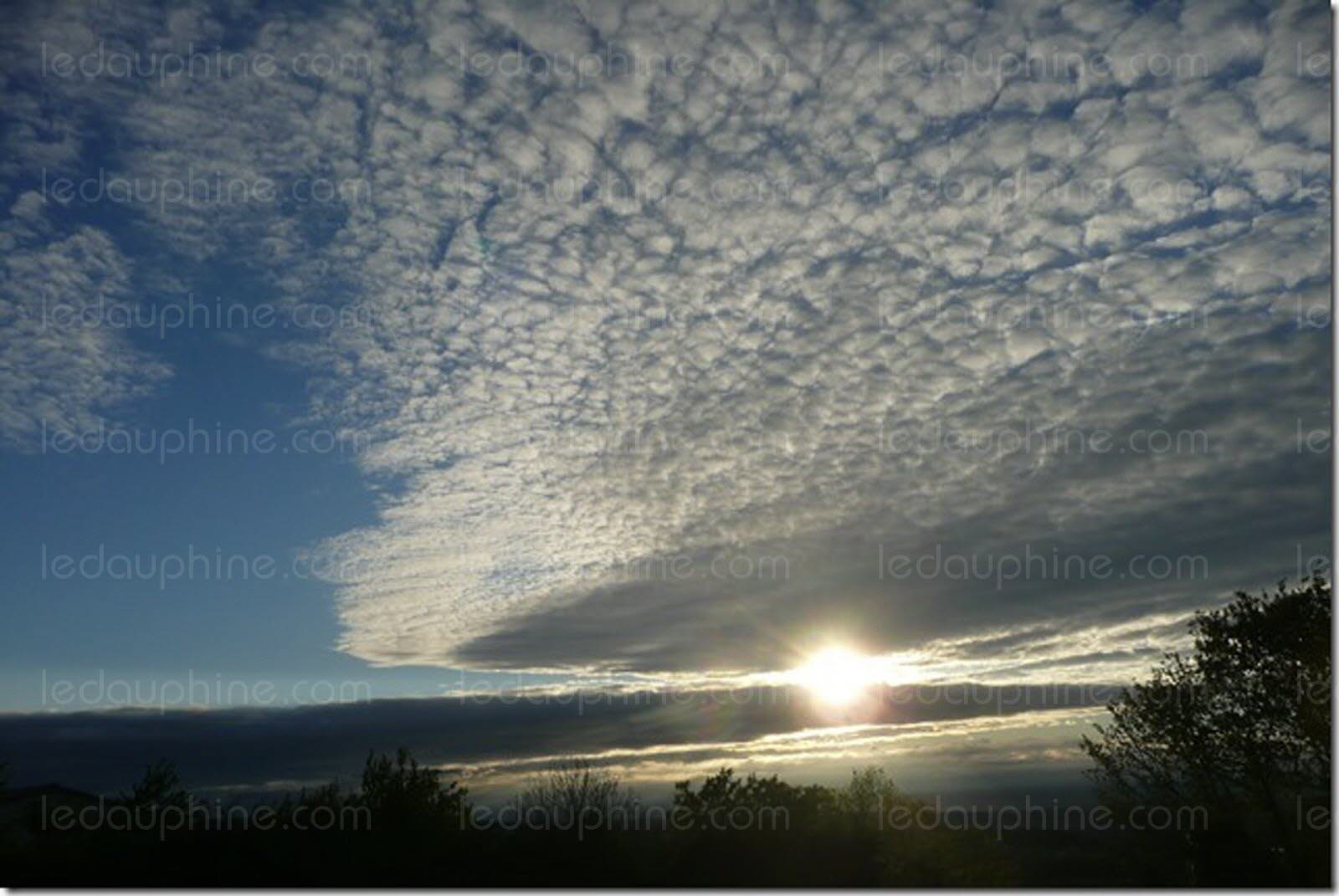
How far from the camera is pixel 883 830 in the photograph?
2694 centimetres

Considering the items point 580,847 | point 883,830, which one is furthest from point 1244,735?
point 580,847

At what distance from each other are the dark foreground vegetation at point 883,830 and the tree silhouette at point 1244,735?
0.06 metres

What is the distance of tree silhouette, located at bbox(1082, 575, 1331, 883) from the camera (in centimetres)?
2556

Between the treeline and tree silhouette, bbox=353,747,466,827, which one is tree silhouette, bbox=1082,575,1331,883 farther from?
tree silhouette, bbox=353,747,466,827

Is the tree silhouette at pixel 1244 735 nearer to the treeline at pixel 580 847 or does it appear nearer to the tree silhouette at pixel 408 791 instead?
the treeline at pixel 580 847

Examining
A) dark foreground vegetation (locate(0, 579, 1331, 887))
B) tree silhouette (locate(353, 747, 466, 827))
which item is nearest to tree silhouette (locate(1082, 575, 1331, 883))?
dark foreground vegetation (locate(0, 579, 1331, 887))

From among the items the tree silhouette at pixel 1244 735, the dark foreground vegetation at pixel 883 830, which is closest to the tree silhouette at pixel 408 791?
the dark foreground vegetation at pixel 883 830

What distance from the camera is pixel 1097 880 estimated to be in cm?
1772

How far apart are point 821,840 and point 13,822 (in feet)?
90.4

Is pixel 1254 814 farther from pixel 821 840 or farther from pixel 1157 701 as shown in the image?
pixel 821 840

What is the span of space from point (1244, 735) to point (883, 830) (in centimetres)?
1366

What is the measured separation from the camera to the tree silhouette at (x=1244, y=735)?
83.9 feet

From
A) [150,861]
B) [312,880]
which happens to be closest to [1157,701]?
[312,880]

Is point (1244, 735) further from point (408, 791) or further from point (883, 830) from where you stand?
point (408, 791)
